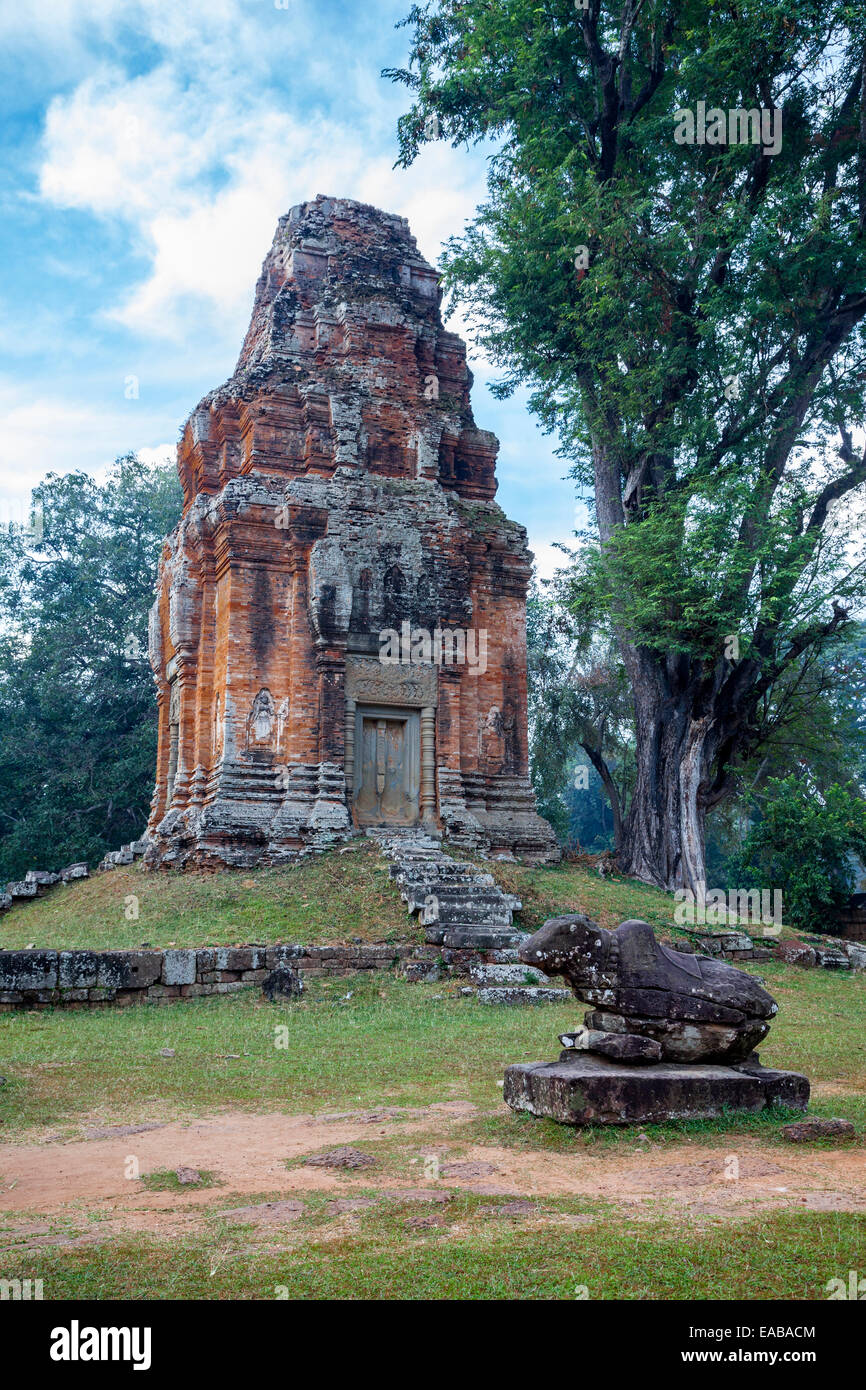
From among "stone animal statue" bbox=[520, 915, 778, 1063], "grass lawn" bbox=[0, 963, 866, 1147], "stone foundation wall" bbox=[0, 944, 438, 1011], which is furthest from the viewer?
"stone foundation wall" bbox=[0, 944, 438, 1011]

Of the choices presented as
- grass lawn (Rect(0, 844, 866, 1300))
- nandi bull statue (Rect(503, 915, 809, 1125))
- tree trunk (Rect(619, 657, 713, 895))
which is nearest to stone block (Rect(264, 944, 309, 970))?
grass lawn (Rect(0, 844, 866, 1300))

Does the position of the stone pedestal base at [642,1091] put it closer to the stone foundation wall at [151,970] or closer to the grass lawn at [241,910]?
the stone foundation wall at [151,970]

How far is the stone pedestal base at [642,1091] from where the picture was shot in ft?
19.9

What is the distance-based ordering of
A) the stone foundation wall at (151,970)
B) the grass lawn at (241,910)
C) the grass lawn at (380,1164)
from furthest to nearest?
the grass lawn at (241,910) → the stone foundation wall at (151,970) → the grass lawn at (380,1164)

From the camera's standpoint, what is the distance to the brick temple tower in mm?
17938

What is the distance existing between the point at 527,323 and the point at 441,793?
30.0ft

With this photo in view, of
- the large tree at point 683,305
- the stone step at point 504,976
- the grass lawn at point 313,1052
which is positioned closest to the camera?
the grass lawn at point 313,1052

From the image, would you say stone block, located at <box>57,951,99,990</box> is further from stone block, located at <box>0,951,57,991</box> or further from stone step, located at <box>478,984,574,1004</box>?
stone step, located at <box>478,984,574,1004</box>

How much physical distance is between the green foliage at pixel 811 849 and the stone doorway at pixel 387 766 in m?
8.52

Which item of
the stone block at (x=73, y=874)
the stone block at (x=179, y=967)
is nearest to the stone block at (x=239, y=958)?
the stone block at (x=179, y=967)

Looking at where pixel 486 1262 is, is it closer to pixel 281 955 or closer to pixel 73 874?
pixel 281 955

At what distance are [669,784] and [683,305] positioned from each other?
28.0 feet

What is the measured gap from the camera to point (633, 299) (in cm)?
1873
